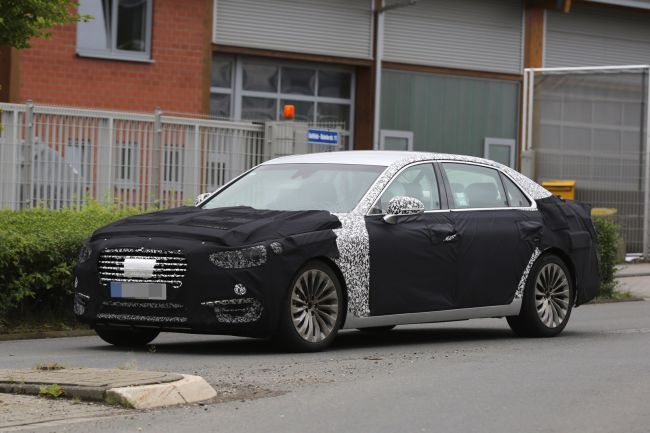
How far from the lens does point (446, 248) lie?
12805 millimetres

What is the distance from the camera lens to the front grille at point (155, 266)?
37.2 feet

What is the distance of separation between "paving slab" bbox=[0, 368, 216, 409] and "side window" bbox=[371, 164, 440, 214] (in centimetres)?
387

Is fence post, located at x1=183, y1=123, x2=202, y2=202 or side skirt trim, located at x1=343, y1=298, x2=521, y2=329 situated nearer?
side skirt trim, located at x1=343, y1=298, x2=521, y2=329

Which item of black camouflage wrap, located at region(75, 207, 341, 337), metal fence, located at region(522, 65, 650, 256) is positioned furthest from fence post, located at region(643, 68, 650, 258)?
black camouflage wrap, located at region(75, 207, 341, 337)

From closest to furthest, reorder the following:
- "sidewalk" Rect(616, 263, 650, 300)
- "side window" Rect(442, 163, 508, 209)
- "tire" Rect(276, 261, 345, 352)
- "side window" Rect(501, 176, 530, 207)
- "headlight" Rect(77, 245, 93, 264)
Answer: "tire" Rect(276, 261, 345, 352)
"headlight" Rect(77, 245, 93, 264)
"side window" Rect(442, 163, 508, 209)
"side window" Rect(501, 176, 530, 207)
"sidewalk" Rect(616, 263, 650, 300)

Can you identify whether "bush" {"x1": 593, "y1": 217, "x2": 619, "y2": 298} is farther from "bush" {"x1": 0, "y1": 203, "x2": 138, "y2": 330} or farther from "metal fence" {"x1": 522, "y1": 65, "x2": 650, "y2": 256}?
"metal fence" {"x1": 522, "y1": 65, "x2": 650, "y2": 256}

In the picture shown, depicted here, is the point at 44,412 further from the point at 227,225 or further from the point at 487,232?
the point at 487,232

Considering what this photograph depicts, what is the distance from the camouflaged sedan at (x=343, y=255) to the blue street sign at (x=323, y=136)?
867cm

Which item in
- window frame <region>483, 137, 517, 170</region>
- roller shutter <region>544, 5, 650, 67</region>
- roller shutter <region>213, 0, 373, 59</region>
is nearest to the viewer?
roller shutter <region>213, 0, 373, 59</region>

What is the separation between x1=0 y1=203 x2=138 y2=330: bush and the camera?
13.6m

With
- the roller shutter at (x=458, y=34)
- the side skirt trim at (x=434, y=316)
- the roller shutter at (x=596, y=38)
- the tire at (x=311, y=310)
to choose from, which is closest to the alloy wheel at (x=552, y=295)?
the side skirt trim at (x=434, y=316)

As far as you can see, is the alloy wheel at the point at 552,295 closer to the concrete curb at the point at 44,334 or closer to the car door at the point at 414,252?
the car door at the point at 414,252

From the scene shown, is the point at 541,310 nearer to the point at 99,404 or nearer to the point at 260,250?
the point at 260,250

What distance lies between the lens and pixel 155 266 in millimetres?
11414
